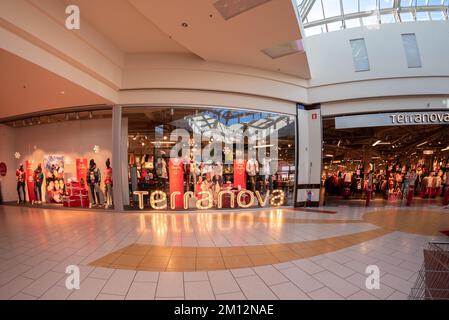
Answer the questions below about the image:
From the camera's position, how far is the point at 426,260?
195 cm

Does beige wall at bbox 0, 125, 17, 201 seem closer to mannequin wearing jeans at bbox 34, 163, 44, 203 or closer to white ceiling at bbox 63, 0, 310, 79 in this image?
mannequin wearing jeans at bbox 34, 163, 44, 203

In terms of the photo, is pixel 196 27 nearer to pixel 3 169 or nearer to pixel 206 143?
pixel 206 143

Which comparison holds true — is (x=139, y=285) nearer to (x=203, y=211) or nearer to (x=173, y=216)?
(x=173, y=216)

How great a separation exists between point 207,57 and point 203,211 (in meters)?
5.17

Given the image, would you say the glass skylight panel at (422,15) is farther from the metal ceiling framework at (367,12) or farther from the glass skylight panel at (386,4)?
the glass skylight panel at (386,4)

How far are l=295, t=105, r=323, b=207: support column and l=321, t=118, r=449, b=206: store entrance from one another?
2.34 feet

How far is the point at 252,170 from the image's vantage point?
7.71 metres

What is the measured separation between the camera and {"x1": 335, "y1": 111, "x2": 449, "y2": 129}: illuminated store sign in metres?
7.74

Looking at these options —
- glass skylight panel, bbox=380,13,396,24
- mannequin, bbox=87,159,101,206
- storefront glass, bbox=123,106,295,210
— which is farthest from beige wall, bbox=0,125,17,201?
glass skylight panel, bbox=380,13,396,24

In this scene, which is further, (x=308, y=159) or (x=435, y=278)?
(x=308, y=159)

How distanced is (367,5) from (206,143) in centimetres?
911

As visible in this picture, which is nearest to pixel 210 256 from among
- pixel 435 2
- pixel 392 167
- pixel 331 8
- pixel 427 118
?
pixel 427 118

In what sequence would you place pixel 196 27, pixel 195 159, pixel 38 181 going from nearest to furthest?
pixel 196 27 → pixel 195 159 → pixel 38 181

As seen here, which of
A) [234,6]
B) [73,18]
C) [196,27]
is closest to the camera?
[234,6]
